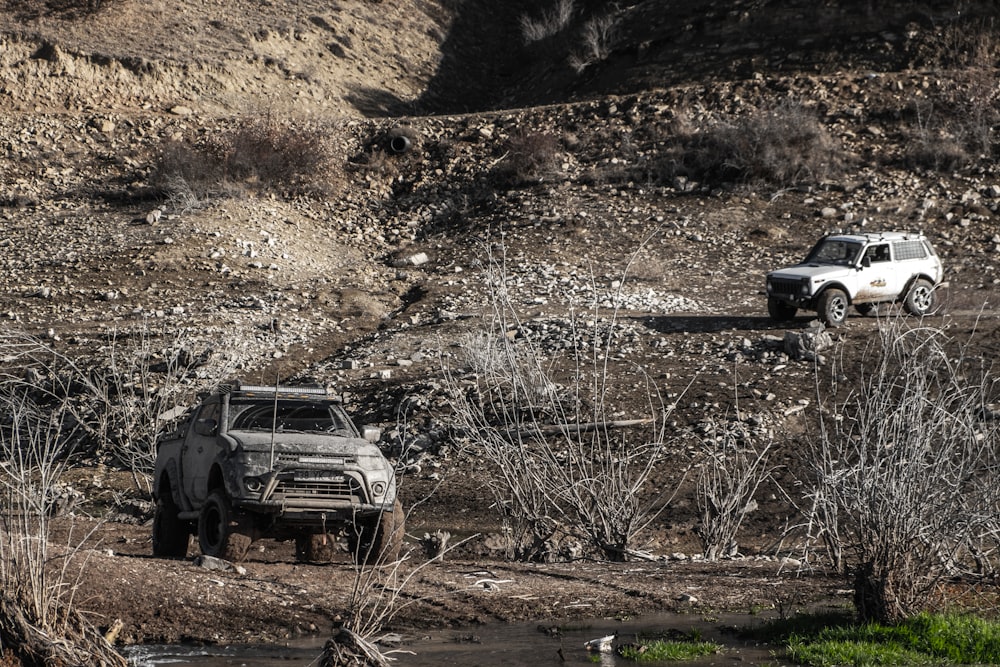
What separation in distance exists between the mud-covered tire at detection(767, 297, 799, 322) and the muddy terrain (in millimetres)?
577

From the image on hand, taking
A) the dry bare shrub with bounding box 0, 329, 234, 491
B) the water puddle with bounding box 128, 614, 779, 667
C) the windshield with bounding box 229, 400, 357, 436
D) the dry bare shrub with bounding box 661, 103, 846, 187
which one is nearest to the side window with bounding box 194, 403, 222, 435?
the windshield with bounding box 229, 400, 357, 436

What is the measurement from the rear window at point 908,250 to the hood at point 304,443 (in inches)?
520

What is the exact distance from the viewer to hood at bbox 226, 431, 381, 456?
34.7 feet

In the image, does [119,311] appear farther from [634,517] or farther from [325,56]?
[325,56]

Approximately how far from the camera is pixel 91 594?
9109 millimetres

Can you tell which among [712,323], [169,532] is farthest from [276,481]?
[712,323]

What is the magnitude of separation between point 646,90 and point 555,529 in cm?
2613

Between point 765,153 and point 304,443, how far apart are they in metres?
22.4

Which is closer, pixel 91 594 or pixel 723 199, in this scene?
pixel 91 594

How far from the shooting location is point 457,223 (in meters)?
31.2

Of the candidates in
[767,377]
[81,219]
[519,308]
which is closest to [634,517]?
[767,377]

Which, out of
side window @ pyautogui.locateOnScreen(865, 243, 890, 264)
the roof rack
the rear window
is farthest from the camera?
the rear window

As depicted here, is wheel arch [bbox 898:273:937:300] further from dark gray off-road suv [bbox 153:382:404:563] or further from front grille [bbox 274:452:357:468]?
front grille [bbox 274:452:357:468]

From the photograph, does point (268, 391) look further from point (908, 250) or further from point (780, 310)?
point (908, 250)
